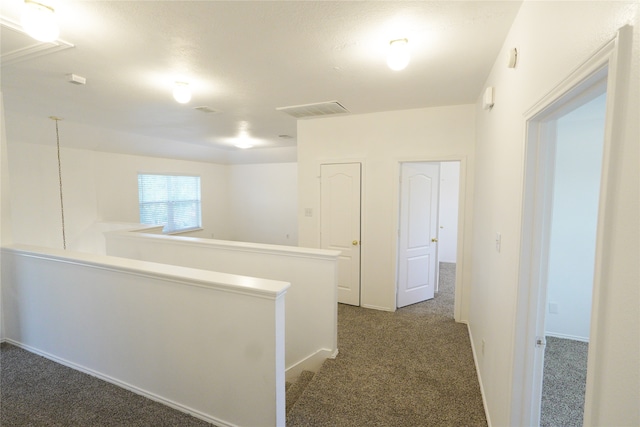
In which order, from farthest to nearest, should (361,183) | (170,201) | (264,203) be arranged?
(264,203), (170,201), (361,183)

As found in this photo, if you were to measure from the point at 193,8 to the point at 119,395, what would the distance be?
2.67m

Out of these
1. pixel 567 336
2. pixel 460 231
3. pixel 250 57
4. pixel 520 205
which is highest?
pixel 250 57

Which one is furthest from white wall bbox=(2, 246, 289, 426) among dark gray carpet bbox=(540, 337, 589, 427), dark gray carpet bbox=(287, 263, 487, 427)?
dark gray carpet bbox=(540, 337, 589, 427)

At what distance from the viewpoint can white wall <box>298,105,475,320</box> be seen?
3.61 m

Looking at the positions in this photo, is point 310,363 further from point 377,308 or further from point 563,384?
point 563,384

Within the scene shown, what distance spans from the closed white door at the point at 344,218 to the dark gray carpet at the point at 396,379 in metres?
0.60

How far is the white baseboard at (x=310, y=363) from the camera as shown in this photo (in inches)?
113

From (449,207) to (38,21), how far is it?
6.88 meters

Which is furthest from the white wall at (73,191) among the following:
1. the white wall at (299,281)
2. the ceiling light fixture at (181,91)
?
the ceiling light fixture at (181,91)

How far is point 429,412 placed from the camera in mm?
2143

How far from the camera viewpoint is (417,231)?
421 centimetres

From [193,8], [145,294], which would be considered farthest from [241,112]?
[145,294]

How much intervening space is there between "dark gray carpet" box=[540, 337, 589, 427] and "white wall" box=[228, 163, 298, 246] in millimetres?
6043

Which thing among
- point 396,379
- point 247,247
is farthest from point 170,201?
point 396,379
